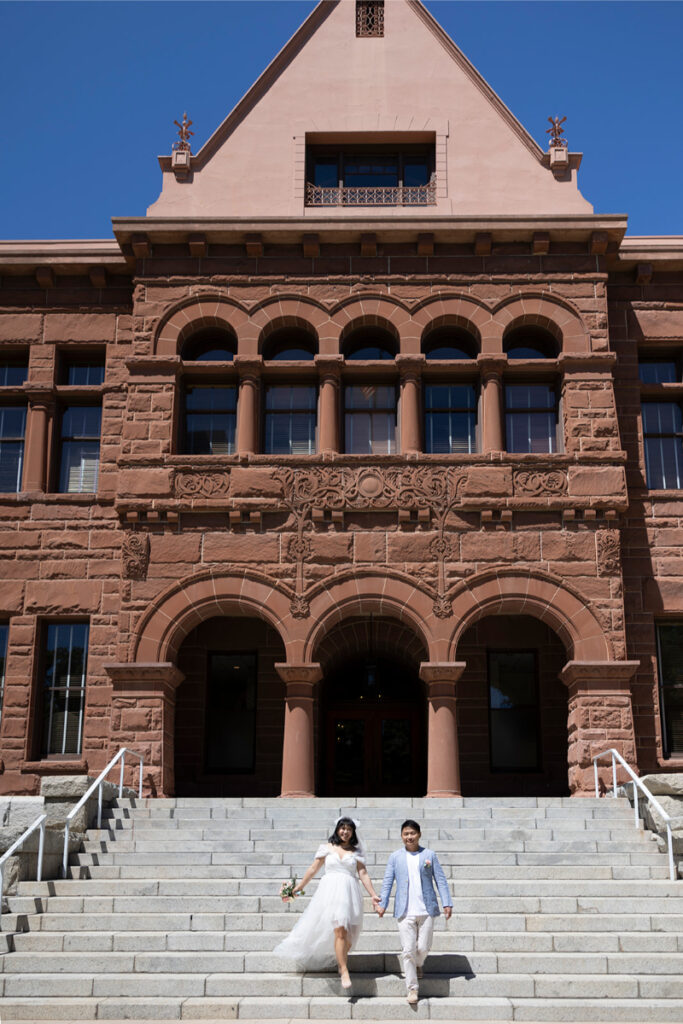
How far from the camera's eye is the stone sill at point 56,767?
61.4ft

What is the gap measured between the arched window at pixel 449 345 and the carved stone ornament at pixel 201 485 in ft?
14.1

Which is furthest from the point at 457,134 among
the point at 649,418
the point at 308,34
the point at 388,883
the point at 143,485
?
the point at 388,883

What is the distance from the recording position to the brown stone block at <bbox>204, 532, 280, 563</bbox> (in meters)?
18.7

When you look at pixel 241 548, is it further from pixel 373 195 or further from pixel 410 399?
pixel 373 195

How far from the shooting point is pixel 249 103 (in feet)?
71.1

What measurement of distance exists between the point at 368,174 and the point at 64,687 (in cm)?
1049

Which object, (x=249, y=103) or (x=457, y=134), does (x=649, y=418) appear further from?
(x=249, y=103)

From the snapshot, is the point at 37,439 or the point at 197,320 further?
the point at 37,439

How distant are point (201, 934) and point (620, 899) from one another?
4.23 metres

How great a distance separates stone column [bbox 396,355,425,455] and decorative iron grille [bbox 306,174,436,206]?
10.6 feet

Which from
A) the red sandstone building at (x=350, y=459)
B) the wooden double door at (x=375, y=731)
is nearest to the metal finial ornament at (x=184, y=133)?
the red sandstone building at (x=350, y=459)

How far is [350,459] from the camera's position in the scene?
62.4 feet

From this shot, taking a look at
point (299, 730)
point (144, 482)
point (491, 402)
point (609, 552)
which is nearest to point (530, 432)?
point (491, 402)

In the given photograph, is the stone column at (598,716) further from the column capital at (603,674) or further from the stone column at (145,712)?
the stone column at (145,712)
